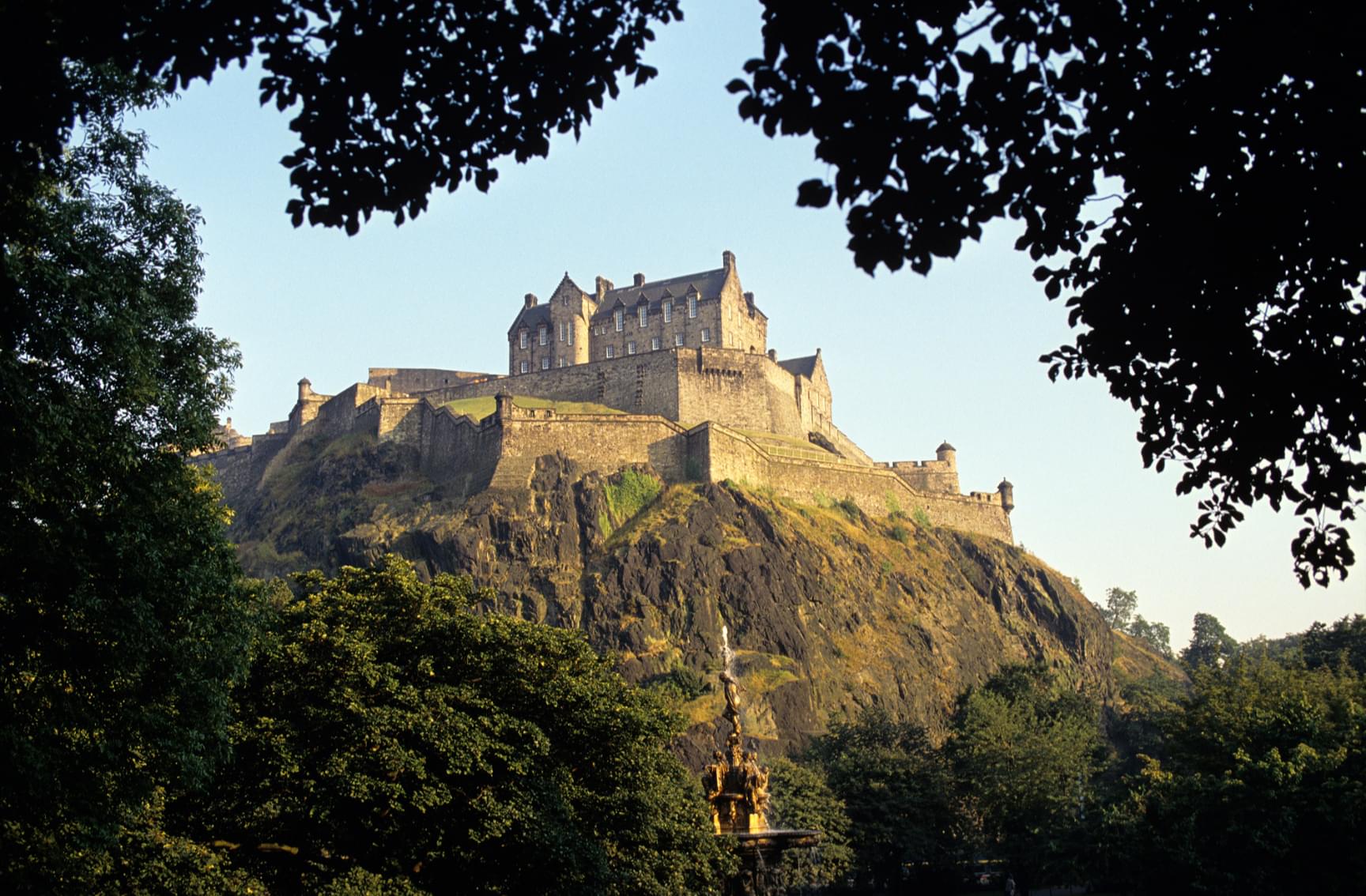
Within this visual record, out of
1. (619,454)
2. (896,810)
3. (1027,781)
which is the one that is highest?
(619,454)

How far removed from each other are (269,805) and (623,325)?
71.4 metres

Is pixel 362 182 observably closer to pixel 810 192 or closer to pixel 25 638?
pixel 810 192

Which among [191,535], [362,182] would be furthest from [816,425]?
[362,182]

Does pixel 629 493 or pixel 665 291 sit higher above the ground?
pixel 665 291

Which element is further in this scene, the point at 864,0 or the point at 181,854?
the point at 181,854

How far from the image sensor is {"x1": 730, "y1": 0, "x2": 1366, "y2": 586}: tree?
734 cm

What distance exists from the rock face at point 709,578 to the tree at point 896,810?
7.65 meters

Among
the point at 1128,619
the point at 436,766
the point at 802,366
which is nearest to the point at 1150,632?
the point at 1128,619

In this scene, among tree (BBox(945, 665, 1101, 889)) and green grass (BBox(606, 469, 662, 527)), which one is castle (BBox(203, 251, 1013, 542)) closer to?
green grass (BBox(606, 469, 662, 527))

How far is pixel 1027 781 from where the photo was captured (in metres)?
48.7

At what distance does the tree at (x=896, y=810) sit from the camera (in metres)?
49.9

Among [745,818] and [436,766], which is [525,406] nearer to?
[436,766]

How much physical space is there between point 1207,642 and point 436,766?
3809 inches

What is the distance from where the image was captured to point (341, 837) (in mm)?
23828
